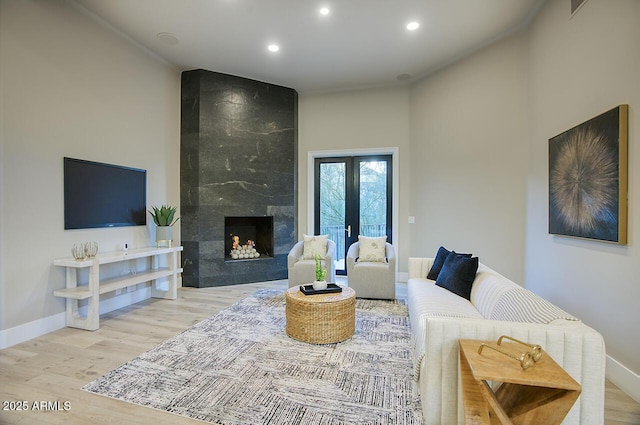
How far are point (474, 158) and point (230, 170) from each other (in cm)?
386

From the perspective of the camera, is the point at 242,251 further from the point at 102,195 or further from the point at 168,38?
the point at 168,38

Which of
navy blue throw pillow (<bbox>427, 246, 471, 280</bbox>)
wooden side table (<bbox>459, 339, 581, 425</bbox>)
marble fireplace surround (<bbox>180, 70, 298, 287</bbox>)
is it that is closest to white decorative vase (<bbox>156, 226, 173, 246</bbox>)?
marble fireplace surround (<bbox>180, 70, 298, 287</bbox>)

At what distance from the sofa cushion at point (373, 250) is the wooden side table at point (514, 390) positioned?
3048 millimetres

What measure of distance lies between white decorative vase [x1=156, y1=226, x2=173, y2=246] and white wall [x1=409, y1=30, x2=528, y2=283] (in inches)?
156

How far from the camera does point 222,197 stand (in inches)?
199

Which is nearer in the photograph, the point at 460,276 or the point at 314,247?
the point at 460,276

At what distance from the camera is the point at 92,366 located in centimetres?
246

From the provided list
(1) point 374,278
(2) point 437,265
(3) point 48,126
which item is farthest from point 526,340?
(3) point 48,126

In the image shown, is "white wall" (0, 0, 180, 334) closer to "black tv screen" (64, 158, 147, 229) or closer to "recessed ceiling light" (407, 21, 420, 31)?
"black tv screen" (64, 158, 147, 229)

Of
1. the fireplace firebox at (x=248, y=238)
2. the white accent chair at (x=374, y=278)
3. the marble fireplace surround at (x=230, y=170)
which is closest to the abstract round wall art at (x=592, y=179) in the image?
the white accent chair at (x=374, y=278)

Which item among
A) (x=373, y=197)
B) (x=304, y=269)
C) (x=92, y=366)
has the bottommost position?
(x=92, y=366)

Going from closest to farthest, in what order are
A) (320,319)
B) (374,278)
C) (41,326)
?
(320,319) < (41,326) < (374,278)

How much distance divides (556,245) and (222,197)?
457cm

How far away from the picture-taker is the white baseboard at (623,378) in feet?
6.70
